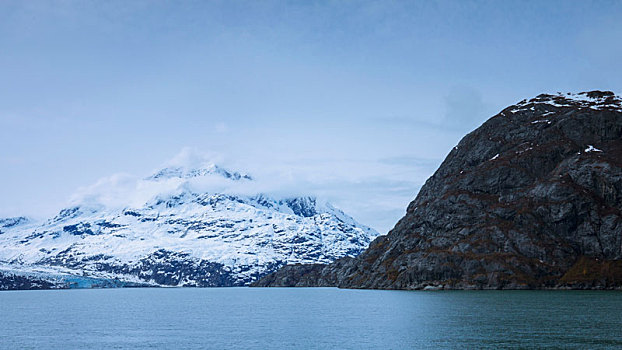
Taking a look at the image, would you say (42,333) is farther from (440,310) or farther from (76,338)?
(440,310)

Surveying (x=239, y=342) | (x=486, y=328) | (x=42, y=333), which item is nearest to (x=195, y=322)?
(x=42, y=333)

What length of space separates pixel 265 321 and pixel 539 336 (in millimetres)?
63127

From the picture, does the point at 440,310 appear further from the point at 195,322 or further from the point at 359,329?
the point at 195,322

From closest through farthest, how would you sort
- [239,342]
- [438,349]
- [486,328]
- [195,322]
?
[438,349] → [239,342] → [486,328] → [195,322]

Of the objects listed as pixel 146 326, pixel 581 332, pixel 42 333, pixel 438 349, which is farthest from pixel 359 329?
pixel 42 333


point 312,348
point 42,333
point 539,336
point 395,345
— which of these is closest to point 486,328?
point 539,336

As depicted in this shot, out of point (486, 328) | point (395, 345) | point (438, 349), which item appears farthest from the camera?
point (486, 328)

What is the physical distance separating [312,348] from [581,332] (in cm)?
4431

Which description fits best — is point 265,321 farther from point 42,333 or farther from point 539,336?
point 539,336

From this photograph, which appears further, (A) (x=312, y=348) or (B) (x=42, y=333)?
(B) (x=42, y=333)

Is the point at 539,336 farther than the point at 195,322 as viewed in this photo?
No

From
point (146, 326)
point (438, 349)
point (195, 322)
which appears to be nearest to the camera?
point (438, 349)

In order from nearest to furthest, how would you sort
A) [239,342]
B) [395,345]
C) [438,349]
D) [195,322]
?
[438,349] → [395,345] → [239,342] → [195,322]

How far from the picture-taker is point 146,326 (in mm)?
128750
